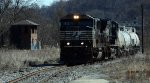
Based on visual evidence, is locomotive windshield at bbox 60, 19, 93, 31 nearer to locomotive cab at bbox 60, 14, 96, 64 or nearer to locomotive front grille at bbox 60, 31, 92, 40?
locomotive cab at bbox 60, 14, 96, 64

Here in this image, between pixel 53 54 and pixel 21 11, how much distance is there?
119 ft

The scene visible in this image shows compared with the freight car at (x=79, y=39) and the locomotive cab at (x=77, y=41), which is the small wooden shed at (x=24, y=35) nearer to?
the freight car at (x=79, y=39)

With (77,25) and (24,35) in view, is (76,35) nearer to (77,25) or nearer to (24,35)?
(77,25)

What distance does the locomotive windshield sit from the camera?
29672 millimetres

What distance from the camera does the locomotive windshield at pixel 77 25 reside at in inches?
1168

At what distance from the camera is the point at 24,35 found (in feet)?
220

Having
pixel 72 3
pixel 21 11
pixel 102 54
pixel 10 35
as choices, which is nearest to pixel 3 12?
pixel 10 35

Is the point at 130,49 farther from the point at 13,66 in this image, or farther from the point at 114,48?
the point at 13,66

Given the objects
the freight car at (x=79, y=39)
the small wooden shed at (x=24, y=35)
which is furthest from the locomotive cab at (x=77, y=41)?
the small wooden shed at (x=24, y=35)

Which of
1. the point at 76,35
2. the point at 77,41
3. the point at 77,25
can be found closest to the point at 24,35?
the point at 77,25

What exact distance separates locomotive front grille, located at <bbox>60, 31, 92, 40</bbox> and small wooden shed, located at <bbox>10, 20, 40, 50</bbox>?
120ft

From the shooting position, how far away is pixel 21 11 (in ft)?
250

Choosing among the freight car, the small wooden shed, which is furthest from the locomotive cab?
the small wooden shed

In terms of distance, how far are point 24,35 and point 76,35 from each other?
38.5m
